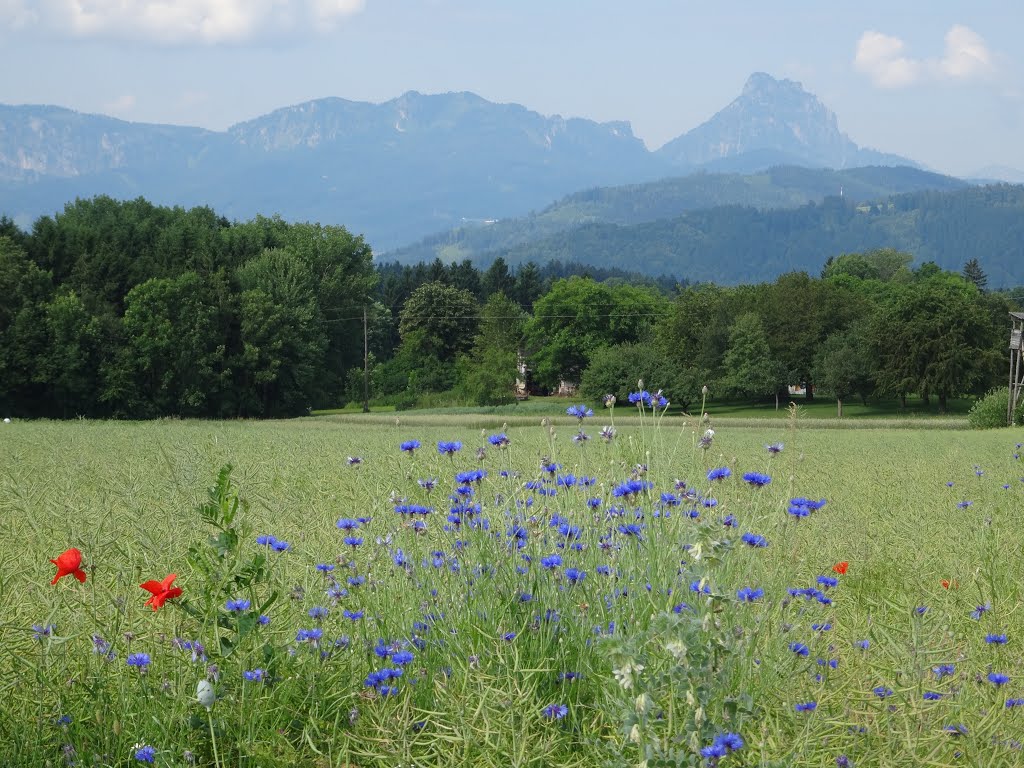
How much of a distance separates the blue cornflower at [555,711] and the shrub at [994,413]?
35595 mm

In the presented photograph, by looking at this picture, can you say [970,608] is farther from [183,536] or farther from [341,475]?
[341,475]

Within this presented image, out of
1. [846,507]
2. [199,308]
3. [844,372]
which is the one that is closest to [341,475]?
[846,507]

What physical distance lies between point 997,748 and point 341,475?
10.1 meters

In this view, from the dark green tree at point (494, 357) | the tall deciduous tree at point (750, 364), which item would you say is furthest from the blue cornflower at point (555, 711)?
the dark green tree at point (494, 357)

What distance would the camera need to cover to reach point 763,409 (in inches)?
2623

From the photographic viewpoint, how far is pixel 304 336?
55.3 meters

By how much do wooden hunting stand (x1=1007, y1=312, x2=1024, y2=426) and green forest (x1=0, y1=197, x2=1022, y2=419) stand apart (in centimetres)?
1194

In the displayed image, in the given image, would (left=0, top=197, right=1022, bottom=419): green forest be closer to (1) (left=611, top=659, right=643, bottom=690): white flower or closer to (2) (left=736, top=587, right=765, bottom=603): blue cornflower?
(2) (left=736, top=587, right=765, bottom=603): blue cornflower

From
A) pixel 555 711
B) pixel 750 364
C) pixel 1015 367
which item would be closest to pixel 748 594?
pixel 555 711

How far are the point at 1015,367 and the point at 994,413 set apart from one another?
9.39ft

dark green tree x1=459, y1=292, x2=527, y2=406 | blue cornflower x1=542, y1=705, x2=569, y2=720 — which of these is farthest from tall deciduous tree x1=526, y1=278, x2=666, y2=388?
blue cornflower x1=542, y1=705, x2=569, y2=720

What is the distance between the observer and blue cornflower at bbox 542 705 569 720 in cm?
337

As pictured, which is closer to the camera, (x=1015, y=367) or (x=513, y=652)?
(x=513, y=652)

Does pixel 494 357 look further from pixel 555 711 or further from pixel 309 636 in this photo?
pixel 555 711
